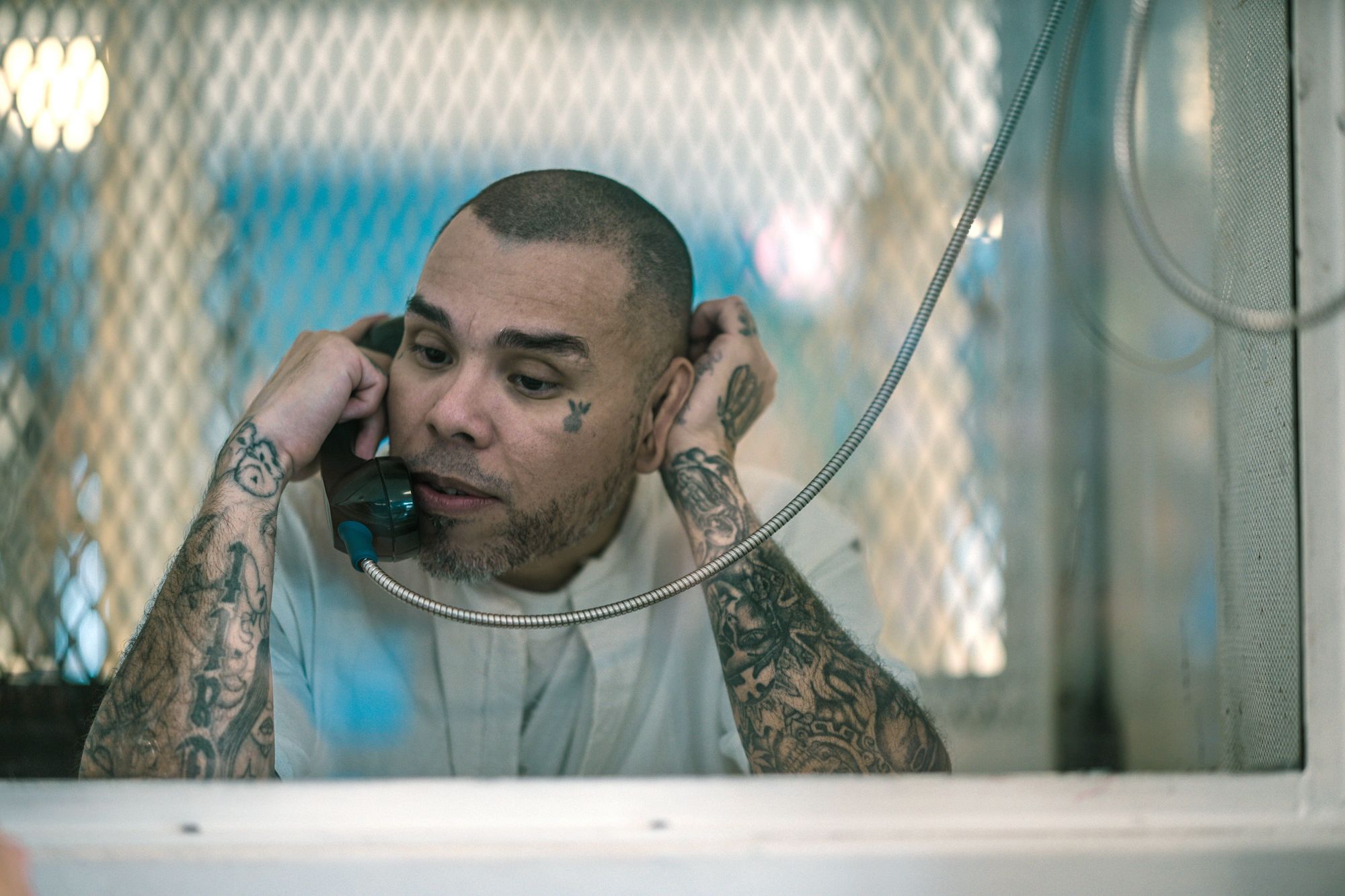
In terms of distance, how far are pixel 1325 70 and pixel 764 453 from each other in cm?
64

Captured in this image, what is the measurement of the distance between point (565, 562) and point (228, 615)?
0.38 m

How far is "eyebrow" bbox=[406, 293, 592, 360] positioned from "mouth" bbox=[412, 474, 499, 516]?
15cm

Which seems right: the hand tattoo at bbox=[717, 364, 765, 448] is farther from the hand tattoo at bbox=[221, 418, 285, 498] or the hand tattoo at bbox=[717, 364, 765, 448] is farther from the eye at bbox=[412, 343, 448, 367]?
the hand tattoo at bbox=[221, 418, 285, 498]

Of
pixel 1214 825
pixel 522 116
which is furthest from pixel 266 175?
pixel 1214 825

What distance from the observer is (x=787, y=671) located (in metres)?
0.92

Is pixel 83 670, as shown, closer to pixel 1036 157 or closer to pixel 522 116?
pixel 522 116

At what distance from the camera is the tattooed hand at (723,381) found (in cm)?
106

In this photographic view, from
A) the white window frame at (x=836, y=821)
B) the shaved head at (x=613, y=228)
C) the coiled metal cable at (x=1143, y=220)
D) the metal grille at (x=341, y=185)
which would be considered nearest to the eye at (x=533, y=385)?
the shaved head at (x=613, y=228)

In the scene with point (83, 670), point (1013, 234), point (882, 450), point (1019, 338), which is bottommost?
point (83, 670)

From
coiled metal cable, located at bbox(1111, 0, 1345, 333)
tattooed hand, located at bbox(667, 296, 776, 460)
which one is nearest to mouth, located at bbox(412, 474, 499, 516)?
tattooed hand, located at bbox(667, 296, 776, 460)

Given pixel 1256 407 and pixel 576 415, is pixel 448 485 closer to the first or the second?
pixel 576 415

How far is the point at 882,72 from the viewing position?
1.16 metres

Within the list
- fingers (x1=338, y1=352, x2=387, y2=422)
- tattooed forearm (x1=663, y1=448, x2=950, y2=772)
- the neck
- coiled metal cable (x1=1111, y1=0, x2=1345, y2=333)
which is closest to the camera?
coiled metal cable (x1=1111, y1=0, x2=1345, y2=333)

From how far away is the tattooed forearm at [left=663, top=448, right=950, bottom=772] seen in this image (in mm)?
879
